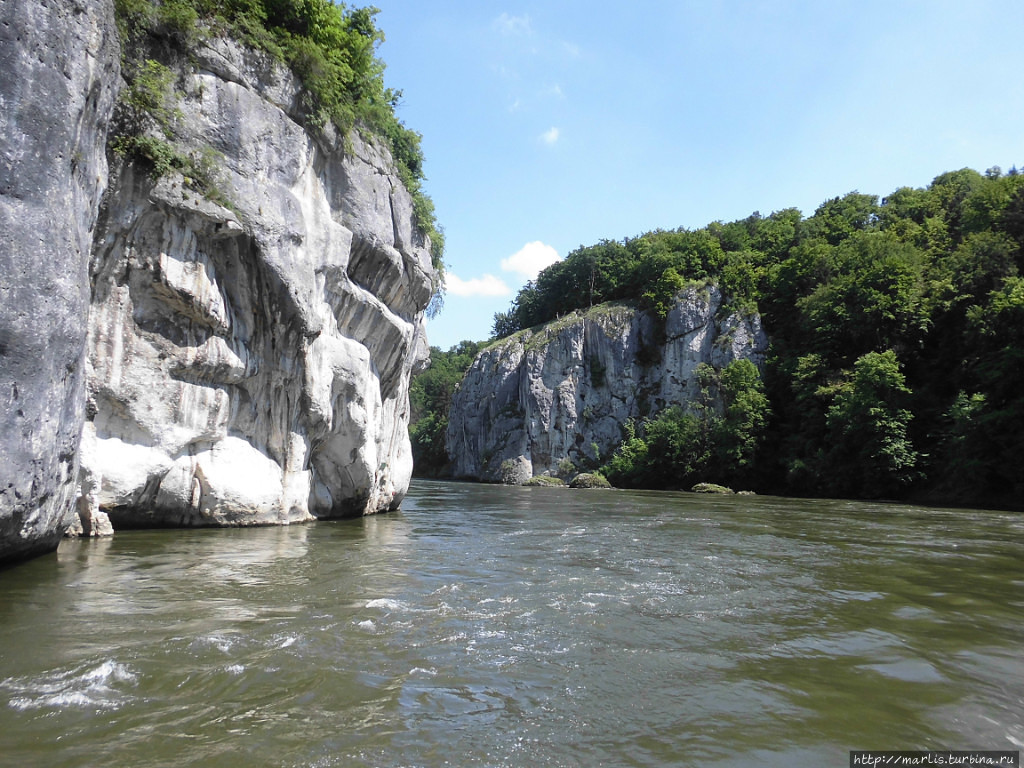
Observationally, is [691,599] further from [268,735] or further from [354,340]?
[354,340]

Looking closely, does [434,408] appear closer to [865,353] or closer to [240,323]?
[865,353]

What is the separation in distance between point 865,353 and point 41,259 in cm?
4421

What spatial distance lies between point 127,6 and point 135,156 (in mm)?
2984

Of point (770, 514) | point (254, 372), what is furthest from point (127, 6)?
point (770, 514)

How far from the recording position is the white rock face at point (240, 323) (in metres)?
11.4

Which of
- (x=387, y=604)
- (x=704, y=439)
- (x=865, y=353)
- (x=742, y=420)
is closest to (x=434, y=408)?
(x=704, y=439)

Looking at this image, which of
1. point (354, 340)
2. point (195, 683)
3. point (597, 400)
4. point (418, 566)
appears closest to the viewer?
point (195, 683)

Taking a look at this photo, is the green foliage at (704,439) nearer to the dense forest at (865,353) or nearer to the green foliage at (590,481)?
the dense forest at (865,353)

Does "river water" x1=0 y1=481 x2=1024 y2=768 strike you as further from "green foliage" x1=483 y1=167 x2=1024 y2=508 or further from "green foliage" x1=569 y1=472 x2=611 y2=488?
"green foliage" x1=569 y1=472 x2=611 y2=488

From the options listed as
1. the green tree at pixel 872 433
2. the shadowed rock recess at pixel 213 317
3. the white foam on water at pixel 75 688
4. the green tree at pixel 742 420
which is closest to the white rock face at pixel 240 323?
the shadowed rock recess at pixel 213 317

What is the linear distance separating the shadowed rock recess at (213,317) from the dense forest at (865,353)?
28.5m

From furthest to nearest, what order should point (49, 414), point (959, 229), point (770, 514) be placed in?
point (959, 229) < point (770, 514) < point (49, 414)

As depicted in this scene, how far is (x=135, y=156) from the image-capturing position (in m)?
11.4

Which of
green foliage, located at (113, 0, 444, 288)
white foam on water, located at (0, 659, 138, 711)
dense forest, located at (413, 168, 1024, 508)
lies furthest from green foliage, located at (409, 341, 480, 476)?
white foam on water, located at (0, 659, 138, 711)
